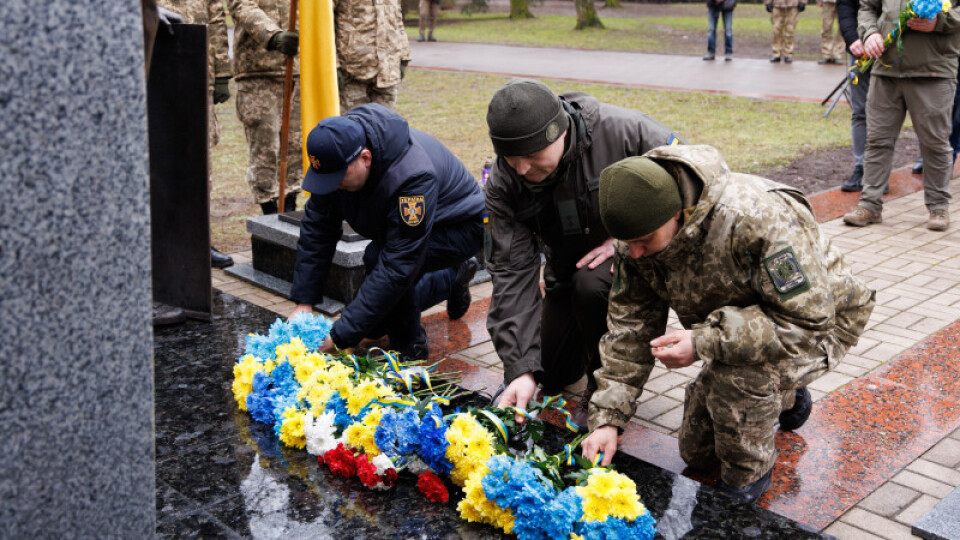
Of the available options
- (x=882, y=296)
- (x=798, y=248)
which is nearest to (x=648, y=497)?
(x=798, y=248)

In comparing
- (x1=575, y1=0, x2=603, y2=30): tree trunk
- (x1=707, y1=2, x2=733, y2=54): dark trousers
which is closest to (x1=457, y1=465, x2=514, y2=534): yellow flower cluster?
(x1=707, y1=2, x2=733, y2=54): dark trousers

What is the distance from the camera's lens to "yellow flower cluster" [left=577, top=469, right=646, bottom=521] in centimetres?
239

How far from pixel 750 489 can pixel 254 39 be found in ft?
13.6

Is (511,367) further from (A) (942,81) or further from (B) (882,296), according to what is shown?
(A) (942,81)

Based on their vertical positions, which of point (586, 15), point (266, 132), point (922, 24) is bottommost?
point (266, 132)

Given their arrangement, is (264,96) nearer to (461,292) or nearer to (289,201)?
(289,201)

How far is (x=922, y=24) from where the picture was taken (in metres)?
5.79

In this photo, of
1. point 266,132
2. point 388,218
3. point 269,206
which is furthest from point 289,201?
point 388,218

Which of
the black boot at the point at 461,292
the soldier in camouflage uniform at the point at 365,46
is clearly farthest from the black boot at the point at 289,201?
the black boot at the point at 461,292

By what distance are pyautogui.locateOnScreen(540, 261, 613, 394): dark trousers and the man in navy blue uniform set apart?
0.60 m

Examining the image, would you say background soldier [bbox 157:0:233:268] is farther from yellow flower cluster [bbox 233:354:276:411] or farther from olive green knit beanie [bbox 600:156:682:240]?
olive green knit beanie [bbox 600:156:682:240]

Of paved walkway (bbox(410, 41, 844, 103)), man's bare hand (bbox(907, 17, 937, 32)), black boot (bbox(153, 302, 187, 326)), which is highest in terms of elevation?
man's bare hand (bbox(907, 17, 937, 32))

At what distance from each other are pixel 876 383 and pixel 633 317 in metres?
1.58

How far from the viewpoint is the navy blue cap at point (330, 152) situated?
3.43m
